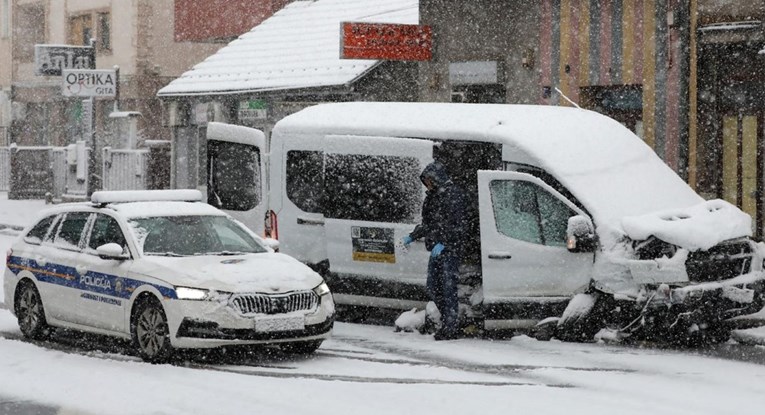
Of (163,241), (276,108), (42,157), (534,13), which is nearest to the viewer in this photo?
(163,241)

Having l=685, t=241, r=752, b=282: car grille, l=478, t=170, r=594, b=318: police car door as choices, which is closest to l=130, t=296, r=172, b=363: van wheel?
l=478, t=170, r=594, b=318: police car door

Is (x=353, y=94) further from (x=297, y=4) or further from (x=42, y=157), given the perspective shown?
(x=42, y=157)

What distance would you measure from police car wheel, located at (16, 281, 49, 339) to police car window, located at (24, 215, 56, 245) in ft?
1.43

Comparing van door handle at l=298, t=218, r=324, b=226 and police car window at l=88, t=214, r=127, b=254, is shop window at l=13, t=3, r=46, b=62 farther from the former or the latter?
police car window at l=88, t=214, r=127, b=254

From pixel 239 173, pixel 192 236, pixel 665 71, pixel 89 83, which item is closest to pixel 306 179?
pixel 239 173

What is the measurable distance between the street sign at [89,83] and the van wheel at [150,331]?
57.7ft

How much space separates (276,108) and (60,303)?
1728cm

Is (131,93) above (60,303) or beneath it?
above

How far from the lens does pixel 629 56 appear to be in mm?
21266

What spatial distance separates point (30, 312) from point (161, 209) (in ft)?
5.60

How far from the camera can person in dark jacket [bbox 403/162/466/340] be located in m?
13.6

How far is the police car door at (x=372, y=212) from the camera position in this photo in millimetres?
14461

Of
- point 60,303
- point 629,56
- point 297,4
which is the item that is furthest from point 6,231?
point 60,303

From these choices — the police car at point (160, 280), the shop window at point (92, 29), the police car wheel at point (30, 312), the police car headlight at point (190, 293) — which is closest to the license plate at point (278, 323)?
the police car at point (160, 280)
